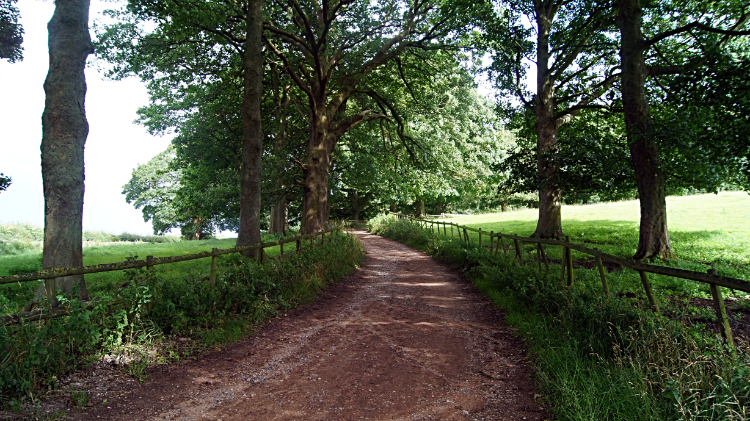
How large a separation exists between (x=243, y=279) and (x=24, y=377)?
12.5 ft

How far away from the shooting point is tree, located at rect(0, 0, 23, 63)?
38.2 ft

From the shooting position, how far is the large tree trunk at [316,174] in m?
17.3

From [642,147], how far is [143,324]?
12339 millimetres

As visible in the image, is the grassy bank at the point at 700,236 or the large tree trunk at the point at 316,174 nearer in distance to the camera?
the grassy bank at the point at 700,236

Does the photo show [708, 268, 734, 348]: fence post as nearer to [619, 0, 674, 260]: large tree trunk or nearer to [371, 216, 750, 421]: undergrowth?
[371, 216, 750, 421]: undergrowth

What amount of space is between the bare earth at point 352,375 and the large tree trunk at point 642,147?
20.6 feet

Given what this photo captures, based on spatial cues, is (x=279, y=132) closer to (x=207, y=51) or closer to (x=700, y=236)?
(x=207, y=51)

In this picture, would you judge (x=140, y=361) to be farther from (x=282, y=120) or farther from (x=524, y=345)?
(x=282, y=120)

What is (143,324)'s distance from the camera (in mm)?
5594

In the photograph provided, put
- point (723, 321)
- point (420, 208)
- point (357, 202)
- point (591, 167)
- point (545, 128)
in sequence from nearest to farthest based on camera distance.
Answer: point (723, 321) < point (591, 167) < point (545, 128) < point (357, 202) < point (420, 208)

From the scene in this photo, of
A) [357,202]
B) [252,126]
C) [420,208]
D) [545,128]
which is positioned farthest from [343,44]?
[420,208]

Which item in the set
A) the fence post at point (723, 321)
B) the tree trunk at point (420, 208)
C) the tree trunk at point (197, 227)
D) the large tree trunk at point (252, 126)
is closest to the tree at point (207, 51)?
the large tree trunk at point (252, 126)

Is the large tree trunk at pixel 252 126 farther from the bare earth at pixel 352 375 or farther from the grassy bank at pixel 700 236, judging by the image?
the grassy bank at pixel 700 236

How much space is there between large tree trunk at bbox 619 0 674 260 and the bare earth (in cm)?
629
